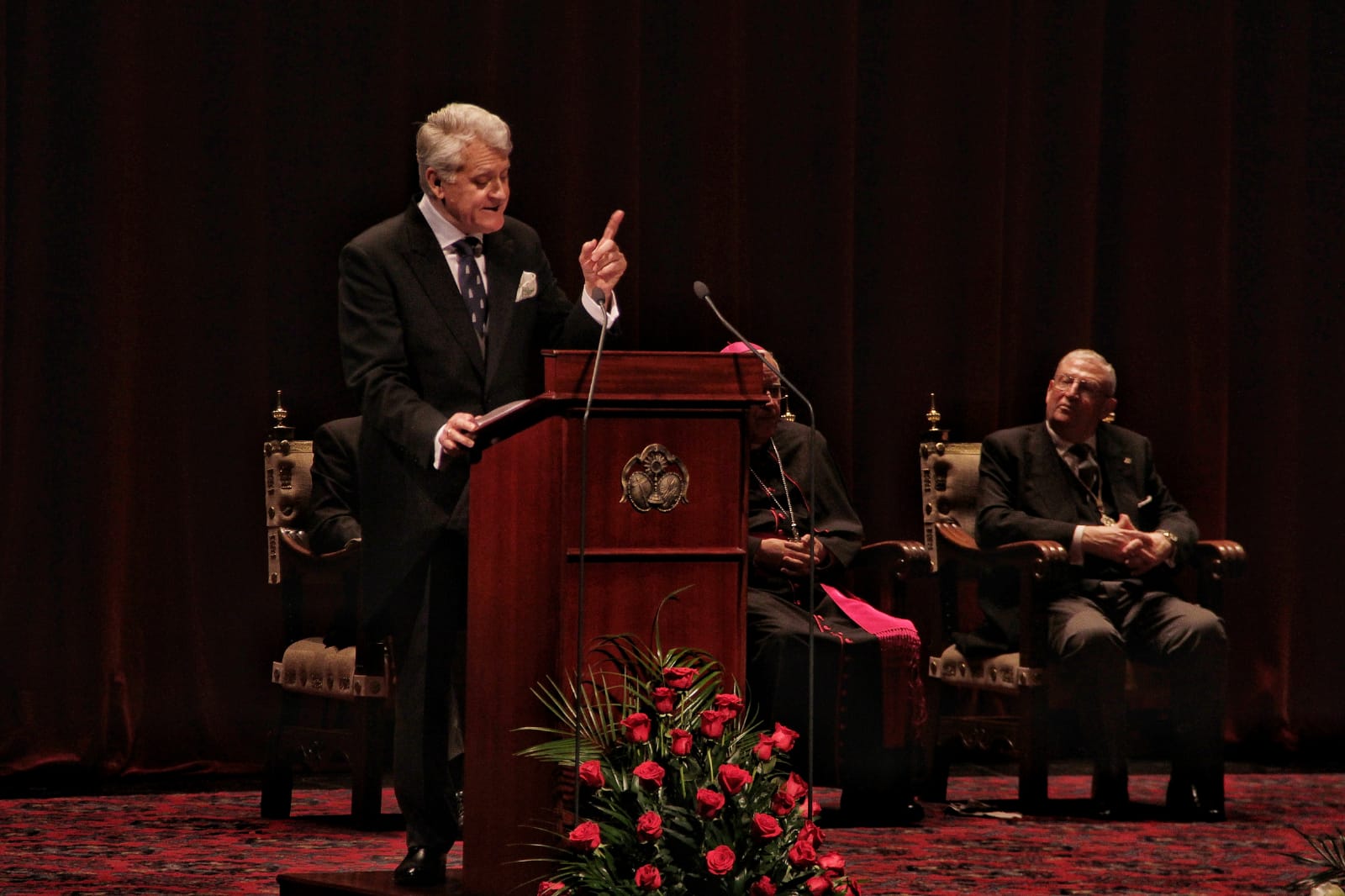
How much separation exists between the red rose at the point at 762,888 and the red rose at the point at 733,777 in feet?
0.41

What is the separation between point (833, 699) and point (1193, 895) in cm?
116

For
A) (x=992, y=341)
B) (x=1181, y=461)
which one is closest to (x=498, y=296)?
(x=992, y=341)

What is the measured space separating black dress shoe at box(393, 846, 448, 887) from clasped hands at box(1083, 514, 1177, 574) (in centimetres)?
247

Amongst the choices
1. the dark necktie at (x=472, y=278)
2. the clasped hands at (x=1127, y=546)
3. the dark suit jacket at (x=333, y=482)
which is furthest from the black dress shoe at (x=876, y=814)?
the dark necktie at (x=472, y=278)

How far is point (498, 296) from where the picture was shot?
311 cm

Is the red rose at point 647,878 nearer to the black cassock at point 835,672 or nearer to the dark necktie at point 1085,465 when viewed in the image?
the black cassock at point 835,672

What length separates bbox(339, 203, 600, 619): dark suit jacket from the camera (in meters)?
3.05

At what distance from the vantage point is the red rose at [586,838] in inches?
95.4

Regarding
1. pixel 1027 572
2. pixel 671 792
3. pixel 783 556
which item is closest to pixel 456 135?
pixel 671 792

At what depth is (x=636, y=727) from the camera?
8.22 ft

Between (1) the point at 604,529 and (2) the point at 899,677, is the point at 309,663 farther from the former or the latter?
(1) the point at 604,529

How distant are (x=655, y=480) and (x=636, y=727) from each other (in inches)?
14.2

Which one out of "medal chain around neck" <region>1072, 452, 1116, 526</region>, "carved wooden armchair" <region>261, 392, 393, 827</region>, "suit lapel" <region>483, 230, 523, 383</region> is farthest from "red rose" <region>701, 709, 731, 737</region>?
"medal chain around neck" <region>1072, 452, 1116, 526</region>

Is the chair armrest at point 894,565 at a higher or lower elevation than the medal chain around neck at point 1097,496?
lower
